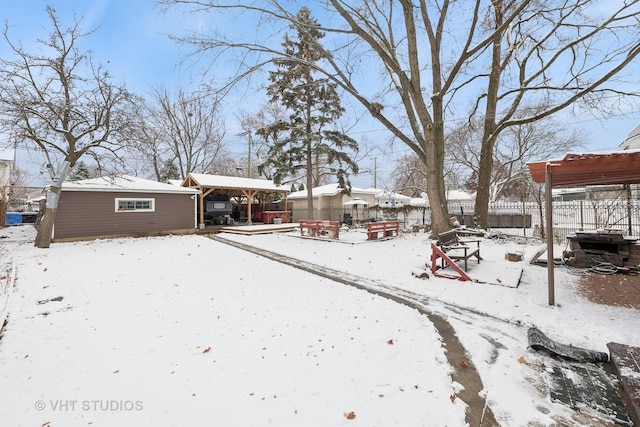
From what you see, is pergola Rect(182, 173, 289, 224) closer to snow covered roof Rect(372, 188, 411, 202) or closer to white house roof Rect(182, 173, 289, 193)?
white house roof Rect(182, 173, 289, 193)

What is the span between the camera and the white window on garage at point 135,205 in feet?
43.7

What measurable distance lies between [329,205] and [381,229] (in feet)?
28.6

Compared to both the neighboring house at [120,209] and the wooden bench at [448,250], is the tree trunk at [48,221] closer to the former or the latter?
the neighboring house at [120,209]

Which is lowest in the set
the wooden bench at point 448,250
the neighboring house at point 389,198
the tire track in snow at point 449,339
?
the tire track in snow at point 449,339

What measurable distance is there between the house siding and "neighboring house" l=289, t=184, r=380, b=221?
8.22 m

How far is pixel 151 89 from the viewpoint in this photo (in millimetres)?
24172

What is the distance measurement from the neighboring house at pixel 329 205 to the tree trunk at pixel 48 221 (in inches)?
534

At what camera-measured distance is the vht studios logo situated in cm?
224

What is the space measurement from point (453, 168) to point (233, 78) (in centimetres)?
2097

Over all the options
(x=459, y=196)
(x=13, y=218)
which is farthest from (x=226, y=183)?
(x=459, y=196)

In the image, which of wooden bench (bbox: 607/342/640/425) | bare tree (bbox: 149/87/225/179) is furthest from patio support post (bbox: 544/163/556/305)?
bare tree (bbox: 149/87/225/179)

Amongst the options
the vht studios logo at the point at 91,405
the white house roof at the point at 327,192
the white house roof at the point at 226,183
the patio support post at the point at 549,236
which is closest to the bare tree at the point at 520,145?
the white house roof at the point at 327,192

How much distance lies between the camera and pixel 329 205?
68.3 ft

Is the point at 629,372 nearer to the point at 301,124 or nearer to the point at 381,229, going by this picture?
the point at 381,229
